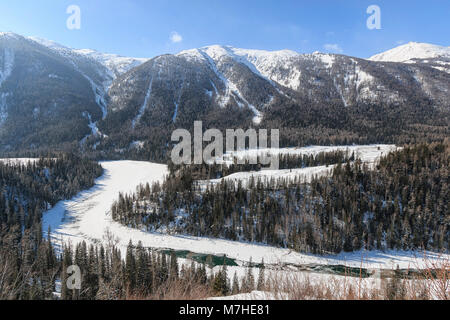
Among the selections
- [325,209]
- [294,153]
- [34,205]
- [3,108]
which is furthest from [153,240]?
[3,108]

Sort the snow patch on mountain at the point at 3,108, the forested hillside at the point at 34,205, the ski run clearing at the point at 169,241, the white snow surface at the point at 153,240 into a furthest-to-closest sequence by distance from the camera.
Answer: the snow patch on mountain at the point at 3,108 → the white snow surface at the point at 153,240 → the ski run clearing at the point at 169,241 → the forested hillside at the point at 34,205

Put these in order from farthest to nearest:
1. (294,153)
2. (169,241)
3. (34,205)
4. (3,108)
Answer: (3,108) < (294,153) < (34,205) < (169,241)

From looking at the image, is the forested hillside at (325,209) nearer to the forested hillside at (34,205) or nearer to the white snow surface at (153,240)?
the white snow surface at (153,240)

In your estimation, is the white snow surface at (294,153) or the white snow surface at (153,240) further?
the white snow surface at (294,153)

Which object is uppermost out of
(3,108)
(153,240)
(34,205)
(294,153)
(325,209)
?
(3,108)

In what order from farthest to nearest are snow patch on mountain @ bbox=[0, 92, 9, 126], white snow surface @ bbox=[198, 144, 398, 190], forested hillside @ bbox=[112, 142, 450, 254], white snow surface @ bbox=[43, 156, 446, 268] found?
snow patch on mountain @ bbox=[0, 92, 9, 126] → white snow surface @ bbox=[198, 144, 398, 190] → forested hillside @ bbox=[112, 142, 450, 254] → white snow surface @ bbox=[43, 156, 446, 268]

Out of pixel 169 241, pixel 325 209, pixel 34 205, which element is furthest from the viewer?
pixel 34 205

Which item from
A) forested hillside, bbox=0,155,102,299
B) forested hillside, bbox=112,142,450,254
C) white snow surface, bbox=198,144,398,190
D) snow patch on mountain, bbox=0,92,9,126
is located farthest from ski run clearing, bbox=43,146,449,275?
snow patch on mountain, bbox=0,92,9,126

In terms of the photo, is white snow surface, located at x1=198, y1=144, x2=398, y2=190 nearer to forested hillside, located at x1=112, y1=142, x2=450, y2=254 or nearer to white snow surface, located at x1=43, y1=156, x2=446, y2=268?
forested hillside, located at x1=112, y1=142, x2=450, y2=254

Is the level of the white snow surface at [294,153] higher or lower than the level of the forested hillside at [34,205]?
higher

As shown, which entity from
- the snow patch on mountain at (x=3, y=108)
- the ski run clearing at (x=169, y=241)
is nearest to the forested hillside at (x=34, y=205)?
the ski run clearing at (x=169, y=241)

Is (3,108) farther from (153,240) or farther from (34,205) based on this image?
(153,240)
